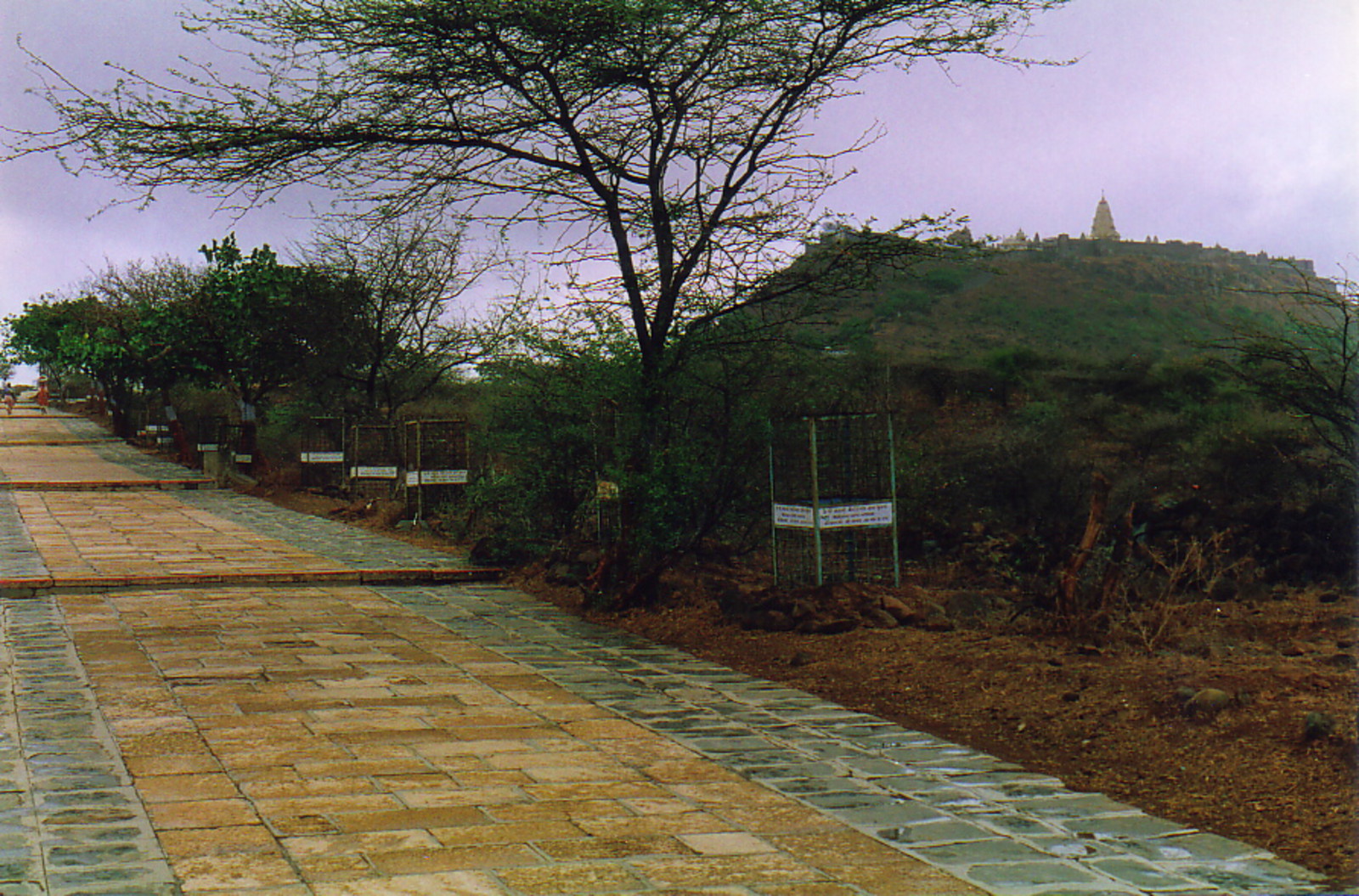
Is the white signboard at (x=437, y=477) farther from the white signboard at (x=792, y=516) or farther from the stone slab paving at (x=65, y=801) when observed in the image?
the stone slab paving at (x=65, y=801)

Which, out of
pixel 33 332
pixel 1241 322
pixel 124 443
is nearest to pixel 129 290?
pixel 124 443

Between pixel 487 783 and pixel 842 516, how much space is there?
15.6ft

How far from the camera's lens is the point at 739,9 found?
30.7 feet

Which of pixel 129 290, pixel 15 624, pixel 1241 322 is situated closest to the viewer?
pixel 15 624

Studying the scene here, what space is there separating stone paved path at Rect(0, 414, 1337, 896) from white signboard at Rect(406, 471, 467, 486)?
7.39 m

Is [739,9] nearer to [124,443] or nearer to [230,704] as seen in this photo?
[230,704]

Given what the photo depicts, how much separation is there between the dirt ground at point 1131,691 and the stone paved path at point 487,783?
27 centimetres

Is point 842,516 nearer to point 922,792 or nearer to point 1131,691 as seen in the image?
point 1131,691

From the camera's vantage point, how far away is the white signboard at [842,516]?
9414 mm

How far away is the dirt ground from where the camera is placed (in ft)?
16.3

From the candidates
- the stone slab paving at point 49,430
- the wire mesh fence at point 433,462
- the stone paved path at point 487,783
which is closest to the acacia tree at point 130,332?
the stone slab paving at point 49,430

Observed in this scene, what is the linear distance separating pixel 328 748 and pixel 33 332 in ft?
166

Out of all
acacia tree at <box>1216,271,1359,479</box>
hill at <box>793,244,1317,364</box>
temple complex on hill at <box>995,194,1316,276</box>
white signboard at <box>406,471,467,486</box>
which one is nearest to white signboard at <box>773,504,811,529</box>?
acacia tree at <box>1216,271,1359,479</box>

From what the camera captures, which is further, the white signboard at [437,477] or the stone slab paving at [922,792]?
the white signboard at [437,477]
